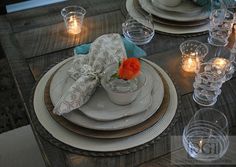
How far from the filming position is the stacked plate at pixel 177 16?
120cm

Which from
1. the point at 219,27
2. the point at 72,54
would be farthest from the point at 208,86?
the point at 72,54

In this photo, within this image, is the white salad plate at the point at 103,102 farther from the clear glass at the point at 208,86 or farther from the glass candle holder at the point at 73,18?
the glass candle holder at the point at 73,18

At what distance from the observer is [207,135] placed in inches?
35.5

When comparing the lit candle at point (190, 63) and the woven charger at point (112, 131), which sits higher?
the lit candle at point (190, 63)

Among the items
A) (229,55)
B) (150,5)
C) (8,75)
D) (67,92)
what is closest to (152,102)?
(67,92)

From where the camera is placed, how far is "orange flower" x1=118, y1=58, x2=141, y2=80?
837mm

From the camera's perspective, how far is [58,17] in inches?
49.6

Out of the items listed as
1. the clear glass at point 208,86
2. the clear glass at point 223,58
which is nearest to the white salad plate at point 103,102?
the clear glass at point 208,86

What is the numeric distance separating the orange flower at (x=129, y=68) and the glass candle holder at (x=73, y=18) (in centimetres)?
40

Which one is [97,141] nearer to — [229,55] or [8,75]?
[229,55]

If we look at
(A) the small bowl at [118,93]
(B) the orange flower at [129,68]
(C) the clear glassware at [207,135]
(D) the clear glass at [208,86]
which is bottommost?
(C) the clear glassware at [207,135]

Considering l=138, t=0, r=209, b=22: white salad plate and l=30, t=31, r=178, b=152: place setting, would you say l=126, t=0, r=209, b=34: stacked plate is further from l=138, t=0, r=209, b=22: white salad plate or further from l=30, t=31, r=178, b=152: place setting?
l=30, t=31, r=178, b=152: place setting

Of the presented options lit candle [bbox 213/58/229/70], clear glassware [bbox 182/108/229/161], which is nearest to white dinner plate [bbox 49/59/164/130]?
clear glassware [bbox 182/108/229/161]

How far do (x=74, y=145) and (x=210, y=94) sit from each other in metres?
0.40
